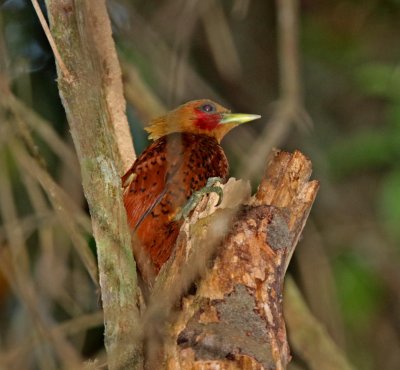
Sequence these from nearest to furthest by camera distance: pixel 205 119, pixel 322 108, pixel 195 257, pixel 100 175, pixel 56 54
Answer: pixel 56 54, pixel 100 175, pixel 195 257, pixel 205 119, pixel 322 108

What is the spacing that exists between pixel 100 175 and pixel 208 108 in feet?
6.08

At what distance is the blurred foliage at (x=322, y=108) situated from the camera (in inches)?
190

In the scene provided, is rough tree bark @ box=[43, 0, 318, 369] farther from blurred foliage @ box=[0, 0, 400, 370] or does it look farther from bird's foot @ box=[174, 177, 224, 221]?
blurred foliage @ box=[0, 0, 400, 370]

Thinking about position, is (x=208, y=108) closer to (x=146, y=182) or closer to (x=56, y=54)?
(x=146, y=182)

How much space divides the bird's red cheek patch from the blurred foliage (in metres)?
0.16

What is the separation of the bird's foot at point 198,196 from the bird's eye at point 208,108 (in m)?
0.87

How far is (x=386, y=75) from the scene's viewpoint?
4.33 meters

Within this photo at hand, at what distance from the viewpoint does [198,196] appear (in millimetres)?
3539

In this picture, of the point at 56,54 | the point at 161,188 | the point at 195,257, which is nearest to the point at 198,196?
the point at 161,188

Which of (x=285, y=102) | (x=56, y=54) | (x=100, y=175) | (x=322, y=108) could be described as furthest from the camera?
(x=322, y=108)

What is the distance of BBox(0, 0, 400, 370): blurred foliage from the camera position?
483 centimetres

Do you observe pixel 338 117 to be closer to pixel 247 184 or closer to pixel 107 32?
pixel 107 32

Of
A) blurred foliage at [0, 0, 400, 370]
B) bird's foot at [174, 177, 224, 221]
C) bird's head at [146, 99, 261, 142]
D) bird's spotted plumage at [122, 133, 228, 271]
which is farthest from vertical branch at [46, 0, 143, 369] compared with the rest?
bird's head at [146, 99, 261, 142]

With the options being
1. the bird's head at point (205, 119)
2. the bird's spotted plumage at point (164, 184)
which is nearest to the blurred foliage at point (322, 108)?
the bird's head at point (205, 119)
